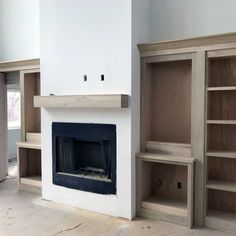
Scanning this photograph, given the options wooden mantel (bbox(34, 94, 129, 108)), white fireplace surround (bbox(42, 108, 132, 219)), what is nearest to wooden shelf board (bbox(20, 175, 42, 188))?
white fireplace surround (bbox(42, 108, 132, 219))

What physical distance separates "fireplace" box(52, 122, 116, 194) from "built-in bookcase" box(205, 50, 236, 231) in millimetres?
1212

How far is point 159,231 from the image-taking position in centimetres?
313

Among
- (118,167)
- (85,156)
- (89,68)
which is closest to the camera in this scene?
(118,167)

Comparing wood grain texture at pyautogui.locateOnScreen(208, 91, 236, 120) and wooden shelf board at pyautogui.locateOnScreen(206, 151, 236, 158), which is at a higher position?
wood grain texture at pyautogui.locateOnScreen(208, 91, 236, 120)

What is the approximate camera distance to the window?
22.6 ft

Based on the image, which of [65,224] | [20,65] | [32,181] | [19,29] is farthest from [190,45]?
[19,29]

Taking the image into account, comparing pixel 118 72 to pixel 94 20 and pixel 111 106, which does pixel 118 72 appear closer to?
pixel 111 106

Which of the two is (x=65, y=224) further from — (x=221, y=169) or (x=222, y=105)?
(x=222, y=105)

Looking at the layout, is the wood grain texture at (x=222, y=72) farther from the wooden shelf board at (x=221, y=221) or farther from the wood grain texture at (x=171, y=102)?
the wooden shelf board at (x=221, y=221)

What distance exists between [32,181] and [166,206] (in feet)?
7.36

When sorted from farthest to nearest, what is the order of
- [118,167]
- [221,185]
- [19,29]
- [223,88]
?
1. [19,29]
2. [118,167]
3. [221,185]
4. [223,88]

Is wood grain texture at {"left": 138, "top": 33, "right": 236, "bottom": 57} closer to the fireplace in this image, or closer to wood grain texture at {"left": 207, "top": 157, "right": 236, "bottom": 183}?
the fireplace

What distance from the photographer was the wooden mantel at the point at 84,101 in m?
3.28

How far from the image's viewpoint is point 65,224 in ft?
10.8
